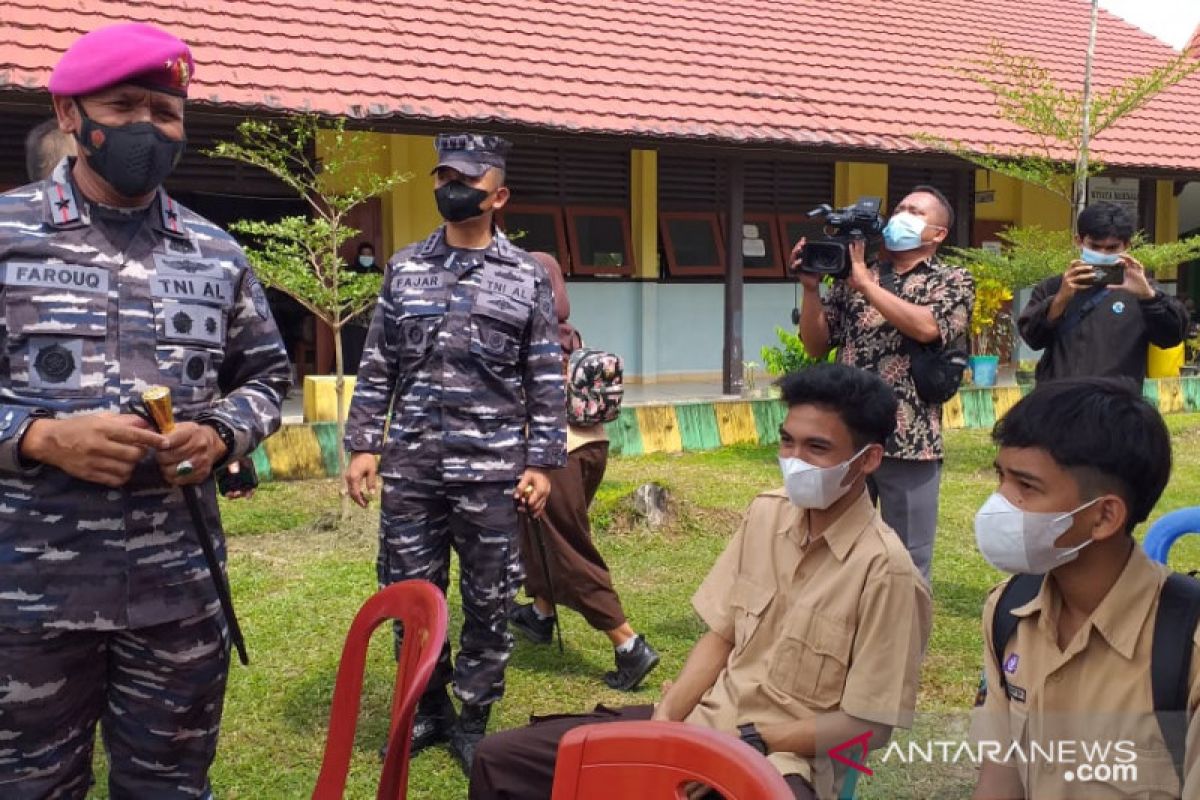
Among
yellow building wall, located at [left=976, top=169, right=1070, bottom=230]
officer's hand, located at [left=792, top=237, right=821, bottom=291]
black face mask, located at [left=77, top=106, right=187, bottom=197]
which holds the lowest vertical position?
officer's hand, located at [left=792, top=237, right=821, bottom=291]

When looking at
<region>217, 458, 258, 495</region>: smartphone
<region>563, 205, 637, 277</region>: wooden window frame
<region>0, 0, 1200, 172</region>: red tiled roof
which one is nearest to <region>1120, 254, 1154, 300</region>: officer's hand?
<region>217, 458, 258, 495</region>: smartphone

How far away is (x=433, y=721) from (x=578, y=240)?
347 inches

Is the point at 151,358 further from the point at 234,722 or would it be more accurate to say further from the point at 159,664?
the point at 234,722

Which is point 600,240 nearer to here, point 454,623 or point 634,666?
point 454,623

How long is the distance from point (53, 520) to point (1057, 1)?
1786 cm

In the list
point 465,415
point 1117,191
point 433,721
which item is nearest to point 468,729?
point 433,721

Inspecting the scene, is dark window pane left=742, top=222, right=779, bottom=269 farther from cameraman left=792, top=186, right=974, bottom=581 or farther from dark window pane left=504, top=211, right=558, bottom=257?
cameraman left=792, top=186, right=974, bottom=581

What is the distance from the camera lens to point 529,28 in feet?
38.8

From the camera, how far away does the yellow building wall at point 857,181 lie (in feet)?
45.0

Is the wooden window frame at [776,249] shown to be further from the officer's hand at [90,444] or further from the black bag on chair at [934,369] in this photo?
the officer's hand at [90,444]

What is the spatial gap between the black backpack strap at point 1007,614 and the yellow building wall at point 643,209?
1044cm

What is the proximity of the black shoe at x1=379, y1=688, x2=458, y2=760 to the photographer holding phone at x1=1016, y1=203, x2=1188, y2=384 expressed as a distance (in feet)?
8.70

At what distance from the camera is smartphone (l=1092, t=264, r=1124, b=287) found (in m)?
4.42

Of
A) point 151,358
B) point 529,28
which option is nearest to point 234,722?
point 151,358
